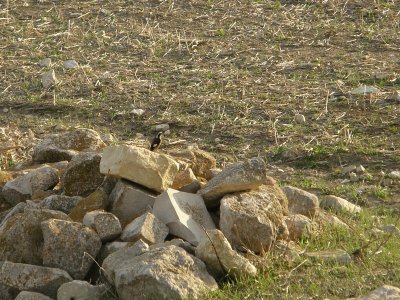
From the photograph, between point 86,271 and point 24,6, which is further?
point 24,6

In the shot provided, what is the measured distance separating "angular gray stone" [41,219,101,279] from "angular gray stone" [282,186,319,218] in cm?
132

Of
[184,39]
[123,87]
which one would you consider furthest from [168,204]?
[184,39]

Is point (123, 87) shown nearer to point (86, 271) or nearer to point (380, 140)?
point (380, 140)

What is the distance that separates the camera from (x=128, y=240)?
5.91m

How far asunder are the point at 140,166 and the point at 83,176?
548 mm

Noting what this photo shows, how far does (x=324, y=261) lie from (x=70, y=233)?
139 cm

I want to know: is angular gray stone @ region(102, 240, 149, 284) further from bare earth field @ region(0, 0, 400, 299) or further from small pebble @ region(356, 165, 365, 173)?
small pebble @ region(356, 165, 365, 173)

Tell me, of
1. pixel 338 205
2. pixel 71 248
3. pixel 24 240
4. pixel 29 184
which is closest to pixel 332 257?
pixel 338 205

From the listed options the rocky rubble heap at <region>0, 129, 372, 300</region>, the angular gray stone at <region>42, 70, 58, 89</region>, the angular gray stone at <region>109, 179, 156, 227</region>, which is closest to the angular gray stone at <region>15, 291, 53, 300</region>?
the rocky rubble heap at <region>0, 129, 372, 300</region>

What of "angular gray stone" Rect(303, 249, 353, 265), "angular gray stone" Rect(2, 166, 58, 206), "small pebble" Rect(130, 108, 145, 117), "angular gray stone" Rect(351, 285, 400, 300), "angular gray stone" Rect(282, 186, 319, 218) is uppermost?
"angular gray stone" Rect(351, 285, 400, 300)

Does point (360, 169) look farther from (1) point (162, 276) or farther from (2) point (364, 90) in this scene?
(1) point (162, 276)

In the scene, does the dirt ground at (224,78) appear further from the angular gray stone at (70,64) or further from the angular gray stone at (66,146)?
the angular gray stone at (66,146)

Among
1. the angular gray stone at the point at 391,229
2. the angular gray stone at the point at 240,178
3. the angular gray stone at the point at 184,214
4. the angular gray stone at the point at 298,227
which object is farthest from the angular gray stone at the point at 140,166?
the angular gray stone at the point at 391,229

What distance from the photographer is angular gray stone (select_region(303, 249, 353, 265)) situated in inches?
224
